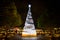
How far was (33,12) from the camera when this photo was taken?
189 cm

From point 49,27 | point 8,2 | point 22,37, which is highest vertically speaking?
point 8,2

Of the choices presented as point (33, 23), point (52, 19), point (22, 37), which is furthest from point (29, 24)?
point (52, 19)

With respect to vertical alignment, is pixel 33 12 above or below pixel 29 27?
above

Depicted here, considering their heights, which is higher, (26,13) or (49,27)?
(26,13)

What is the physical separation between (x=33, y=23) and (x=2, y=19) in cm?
40

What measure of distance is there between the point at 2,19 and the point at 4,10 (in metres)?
0.12

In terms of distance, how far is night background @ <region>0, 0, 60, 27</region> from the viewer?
1.89 meters

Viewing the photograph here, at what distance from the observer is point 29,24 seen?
1897mm

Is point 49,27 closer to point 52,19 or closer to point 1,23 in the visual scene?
point 52,19

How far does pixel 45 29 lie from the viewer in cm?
190

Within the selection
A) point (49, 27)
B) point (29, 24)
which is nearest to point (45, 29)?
point (49, 27)

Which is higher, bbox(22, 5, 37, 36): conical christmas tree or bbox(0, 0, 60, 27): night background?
bbox(0, 0, 60, 27): night background

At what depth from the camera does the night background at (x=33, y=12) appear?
189cm

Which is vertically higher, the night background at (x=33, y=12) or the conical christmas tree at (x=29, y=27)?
the night background at (x=33, y=12)
